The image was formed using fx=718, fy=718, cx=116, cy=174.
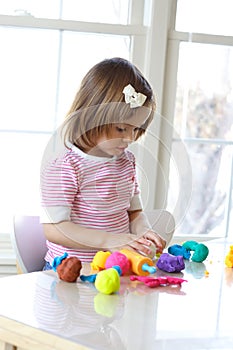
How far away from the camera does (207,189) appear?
107 inches

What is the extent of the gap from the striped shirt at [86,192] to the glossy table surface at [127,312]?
0.29 m

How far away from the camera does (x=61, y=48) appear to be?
2473mm

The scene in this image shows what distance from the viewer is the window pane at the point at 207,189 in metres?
2.70

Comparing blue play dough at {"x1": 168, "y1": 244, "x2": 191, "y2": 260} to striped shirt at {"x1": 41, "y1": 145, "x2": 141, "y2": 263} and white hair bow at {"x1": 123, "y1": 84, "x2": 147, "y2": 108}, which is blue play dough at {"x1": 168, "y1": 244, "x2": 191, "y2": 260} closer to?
striped shirt at {"x1": 41, "y1": 145, "x2": 141, "y2": 263}

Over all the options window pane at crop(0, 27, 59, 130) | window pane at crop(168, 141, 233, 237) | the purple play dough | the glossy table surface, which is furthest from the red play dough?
window pane at crop(168, 141, 233, 237)

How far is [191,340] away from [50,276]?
39cm

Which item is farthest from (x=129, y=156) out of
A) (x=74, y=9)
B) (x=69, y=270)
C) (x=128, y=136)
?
(x=74, y=9)

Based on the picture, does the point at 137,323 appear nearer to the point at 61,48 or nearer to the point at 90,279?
the point at 90,279

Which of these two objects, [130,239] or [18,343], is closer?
[18,343]

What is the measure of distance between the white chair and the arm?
0.07 metres

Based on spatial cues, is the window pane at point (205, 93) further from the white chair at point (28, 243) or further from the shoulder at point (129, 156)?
the white chair at point (28, 243)

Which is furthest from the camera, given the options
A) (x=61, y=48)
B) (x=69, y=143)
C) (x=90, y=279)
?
(x=61, y=48)

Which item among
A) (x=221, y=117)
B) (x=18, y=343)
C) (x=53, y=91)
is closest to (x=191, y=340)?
(x=18, y=343)

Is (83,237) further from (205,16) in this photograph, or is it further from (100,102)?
(205,16)
